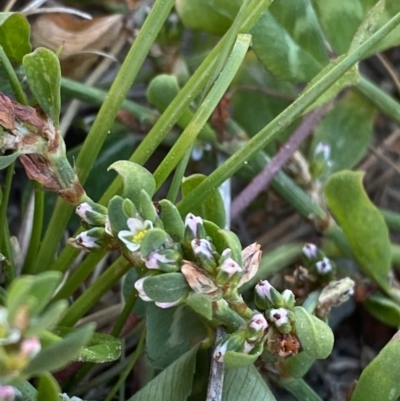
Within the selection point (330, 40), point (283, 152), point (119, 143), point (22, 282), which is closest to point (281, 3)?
point (330, 40)

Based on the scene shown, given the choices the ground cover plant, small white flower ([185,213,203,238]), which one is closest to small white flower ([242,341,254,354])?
the ground cover plant

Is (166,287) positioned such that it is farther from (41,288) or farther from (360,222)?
(360,222)

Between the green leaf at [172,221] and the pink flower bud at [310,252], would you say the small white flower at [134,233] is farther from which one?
the pink flower bud at [310,252]

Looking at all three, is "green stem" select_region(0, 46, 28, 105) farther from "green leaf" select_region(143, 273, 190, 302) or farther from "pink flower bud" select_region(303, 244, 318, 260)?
"pink flower bud" select_region(303, 244, 318, 260)

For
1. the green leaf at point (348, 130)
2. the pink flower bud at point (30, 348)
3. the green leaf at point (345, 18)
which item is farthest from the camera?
the green leaf at point (348, 130)

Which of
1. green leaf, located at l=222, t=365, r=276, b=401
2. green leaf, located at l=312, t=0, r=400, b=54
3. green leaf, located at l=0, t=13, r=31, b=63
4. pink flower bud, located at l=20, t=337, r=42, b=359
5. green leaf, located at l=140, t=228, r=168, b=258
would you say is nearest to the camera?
pink flower bud, located at l=20, t=337, r=42, b=359

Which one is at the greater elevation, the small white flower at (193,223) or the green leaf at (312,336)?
the small white flower at (193,223)

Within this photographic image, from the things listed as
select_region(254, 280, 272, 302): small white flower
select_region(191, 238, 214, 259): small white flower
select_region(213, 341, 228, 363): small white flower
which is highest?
select_region(191, 238, 214, 259): small white flower

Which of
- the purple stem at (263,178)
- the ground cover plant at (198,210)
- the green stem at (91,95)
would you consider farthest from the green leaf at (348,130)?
the green stem at (91,95)

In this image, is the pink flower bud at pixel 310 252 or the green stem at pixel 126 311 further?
the pink flower bud at pixel 310 252
